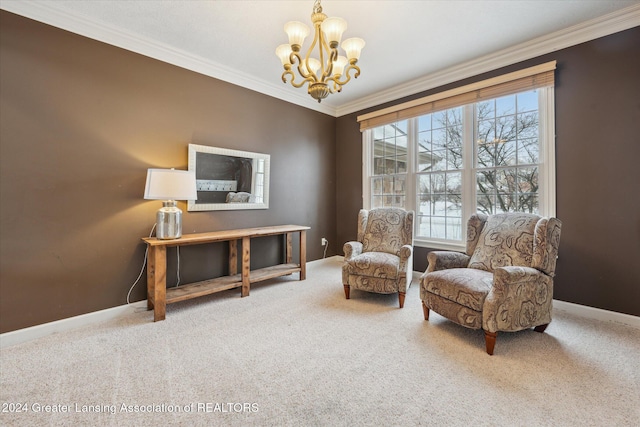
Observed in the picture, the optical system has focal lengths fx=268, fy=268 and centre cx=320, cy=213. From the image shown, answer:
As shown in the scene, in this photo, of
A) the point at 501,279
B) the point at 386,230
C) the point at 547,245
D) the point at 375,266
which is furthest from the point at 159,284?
the point at 547,245

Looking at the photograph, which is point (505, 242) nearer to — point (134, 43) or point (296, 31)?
point (296, 31)

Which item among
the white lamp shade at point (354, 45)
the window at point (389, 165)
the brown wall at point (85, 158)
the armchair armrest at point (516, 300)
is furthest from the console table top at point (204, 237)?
the armchair armrest at point (516, 300)

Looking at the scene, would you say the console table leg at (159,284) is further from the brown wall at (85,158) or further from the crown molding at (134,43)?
the crown molding at (134,43)

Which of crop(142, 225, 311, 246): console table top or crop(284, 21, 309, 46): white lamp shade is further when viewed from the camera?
crop(142, 225, 311, 246): console table top

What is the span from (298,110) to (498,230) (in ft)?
10.4

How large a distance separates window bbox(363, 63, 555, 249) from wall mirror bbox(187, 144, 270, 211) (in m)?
1.73

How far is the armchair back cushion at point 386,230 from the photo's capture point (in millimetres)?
3258

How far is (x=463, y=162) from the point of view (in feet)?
11.2

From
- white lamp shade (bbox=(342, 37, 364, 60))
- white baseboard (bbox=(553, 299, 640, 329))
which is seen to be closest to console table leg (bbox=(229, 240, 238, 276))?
white lamp shade (bbox=(342, 37, 364, 60))

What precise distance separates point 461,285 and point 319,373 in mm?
1280

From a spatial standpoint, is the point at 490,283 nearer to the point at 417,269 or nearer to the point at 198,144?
the point at 417,269

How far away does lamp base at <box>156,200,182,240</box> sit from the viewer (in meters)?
2.57

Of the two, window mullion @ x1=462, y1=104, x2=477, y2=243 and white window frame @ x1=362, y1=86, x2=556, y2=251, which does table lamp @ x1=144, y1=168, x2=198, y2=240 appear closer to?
white window frame @ x1=362, y1=86, x2=556, y2=251

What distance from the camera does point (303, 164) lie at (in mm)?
4309
